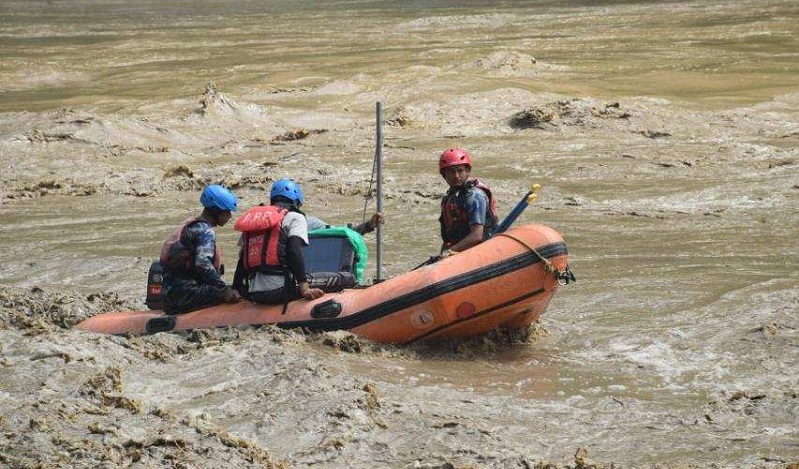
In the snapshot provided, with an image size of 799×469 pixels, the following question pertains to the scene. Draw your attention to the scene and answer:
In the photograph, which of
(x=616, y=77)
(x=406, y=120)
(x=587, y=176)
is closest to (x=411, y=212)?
(x=587, y=176)

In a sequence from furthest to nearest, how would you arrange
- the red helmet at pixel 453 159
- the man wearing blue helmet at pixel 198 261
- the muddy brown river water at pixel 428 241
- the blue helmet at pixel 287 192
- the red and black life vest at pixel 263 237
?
the red helmet at pixel 453 159, the blue helmet at pixel 287 192, the man wearing blue helmet at pixel 198 261, the red and black life vest at pixel 263 237, the muddy brown river water at pixel 428 241

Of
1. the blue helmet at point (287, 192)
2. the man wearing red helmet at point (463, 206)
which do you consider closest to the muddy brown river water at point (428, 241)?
the man wearing red helmet at point (463, 206)

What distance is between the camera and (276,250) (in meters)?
7.77

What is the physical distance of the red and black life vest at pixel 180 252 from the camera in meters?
7.95

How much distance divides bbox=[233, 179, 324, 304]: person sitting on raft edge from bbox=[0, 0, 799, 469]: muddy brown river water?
0.30 metres

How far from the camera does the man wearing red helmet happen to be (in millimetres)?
8102

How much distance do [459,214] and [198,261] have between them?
173 cm

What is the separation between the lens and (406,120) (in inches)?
670

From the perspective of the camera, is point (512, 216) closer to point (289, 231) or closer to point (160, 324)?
point (289, 231)

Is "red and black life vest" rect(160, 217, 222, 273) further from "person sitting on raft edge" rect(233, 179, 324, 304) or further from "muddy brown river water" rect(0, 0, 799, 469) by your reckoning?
"muddy brown river water" rect(0, 0, 799, 469)

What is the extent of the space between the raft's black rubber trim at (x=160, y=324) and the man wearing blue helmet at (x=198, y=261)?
0.11 meters

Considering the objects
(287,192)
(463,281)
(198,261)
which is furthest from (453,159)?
(198,261)

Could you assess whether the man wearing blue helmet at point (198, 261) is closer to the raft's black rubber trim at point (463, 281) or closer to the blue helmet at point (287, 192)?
the blue helmet at point (287, 192)

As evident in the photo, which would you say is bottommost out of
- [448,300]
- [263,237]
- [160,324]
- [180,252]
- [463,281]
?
[160,324]
